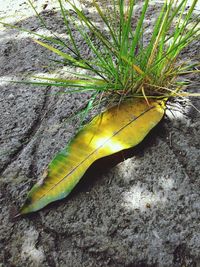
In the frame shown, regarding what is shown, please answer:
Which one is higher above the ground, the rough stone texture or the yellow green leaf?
the yellow green leaf

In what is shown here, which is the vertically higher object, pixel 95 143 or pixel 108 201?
pixel 95 143

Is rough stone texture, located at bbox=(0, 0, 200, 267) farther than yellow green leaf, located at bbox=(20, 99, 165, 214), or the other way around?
yellow green leaf, located at bbox=(20, 99, 165, 214)

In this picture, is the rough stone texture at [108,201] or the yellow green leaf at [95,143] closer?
the rough stone texture at [108,201]

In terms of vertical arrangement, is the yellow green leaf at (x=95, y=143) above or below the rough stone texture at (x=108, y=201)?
above
